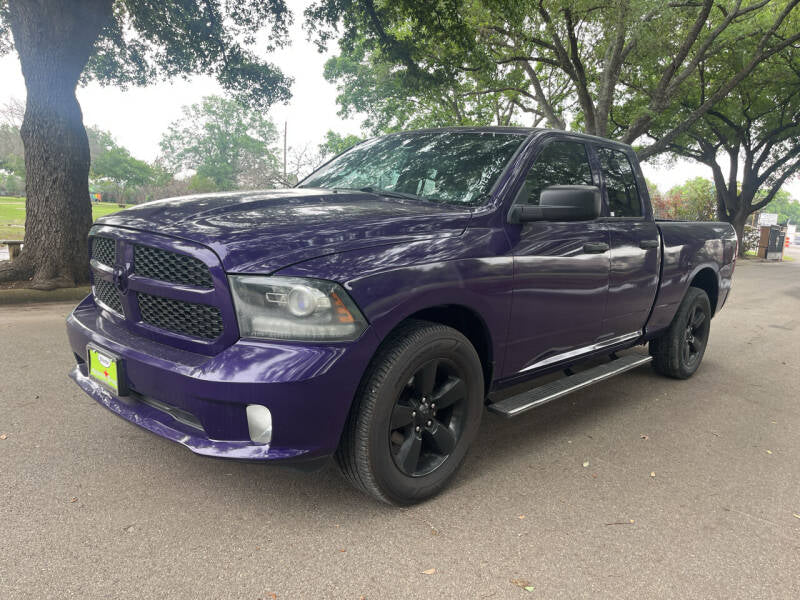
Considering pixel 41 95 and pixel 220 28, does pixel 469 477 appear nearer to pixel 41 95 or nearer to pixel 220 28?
pixel 41 95

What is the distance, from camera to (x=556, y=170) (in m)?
3.43

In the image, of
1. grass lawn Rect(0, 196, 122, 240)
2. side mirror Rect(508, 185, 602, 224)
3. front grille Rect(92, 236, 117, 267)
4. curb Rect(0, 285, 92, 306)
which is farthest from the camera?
grass lawn Rect(0, 196, 122, 240)

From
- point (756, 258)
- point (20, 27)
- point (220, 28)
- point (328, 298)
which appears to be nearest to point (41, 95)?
point (20, 27)

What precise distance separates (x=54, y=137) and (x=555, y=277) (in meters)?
7.71

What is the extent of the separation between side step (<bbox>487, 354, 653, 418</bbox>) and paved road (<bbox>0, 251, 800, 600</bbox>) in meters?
0.35

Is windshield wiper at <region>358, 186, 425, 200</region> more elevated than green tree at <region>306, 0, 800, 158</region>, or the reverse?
green tree at <region>306, 0, 800, 158</region>

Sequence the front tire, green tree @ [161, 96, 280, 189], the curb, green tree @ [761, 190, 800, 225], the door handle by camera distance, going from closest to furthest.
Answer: the front tire, the door handle, the curb, green tree @ [161, 96, 280, 189], green tree @ [761, 190, 800, 225]

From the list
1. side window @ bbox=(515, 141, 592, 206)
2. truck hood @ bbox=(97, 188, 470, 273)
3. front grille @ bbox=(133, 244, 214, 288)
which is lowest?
front grille @ bbox=(133, 244, 214, 288)

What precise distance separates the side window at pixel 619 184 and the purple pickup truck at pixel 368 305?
A: 0.20m

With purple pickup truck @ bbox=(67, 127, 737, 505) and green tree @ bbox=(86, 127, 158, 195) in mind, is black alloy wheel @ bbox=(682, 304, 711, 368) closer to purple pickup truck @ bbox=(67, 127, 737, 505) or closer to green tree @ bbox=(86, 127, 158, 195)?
purple pickup truck @ bbox=(67, 127, 737, 505)

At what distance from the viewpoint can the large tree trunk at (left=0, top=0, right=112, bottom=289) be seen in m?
7.69

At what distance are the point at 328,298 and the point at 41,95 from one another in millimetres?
7788

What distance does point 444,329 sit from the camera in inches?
101

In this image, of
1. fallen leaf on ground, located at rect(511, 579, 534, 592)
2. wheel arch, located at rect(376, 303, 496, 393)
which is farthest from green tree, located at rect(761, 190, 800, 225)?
fallen leaf on ground, located at rect(511, 579, 534, 592)
